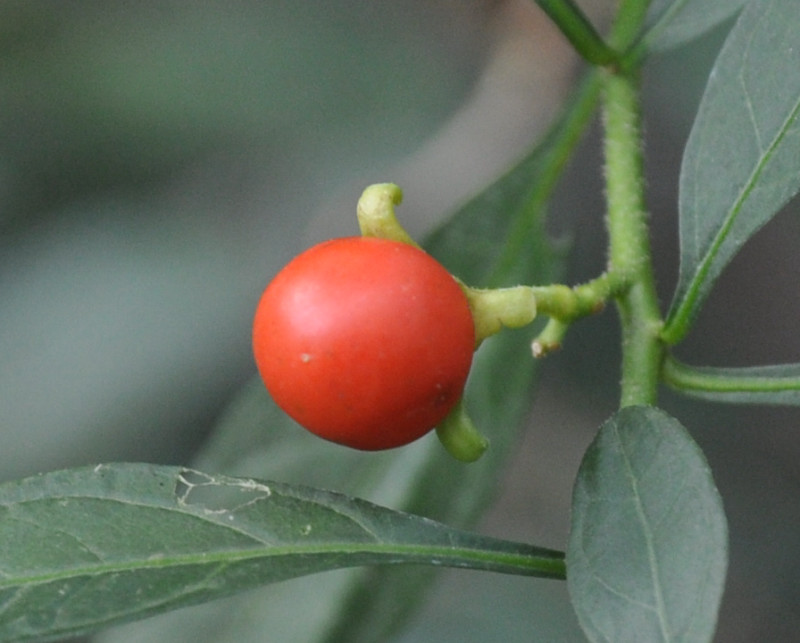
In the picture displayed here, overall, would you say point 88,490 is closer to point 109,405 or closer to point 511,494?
point 109,405

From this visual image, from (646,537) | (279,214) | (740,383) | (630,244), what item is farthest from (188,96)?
(646,537)

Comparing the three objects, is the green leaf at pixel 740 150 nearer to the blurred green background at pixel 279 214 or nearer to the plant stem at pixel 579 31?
the plant stem at pixel 579 31

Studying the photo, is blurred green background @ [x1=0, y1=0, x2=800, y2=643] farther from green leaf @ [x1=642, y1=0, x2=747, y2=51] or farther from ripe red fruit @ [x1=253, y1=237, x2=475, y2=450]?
ripe red fruit @ [x1=253, y1=237, x2=475, y2=450]

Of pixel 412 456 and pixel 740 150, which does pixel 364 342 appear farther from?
pixel 412 456

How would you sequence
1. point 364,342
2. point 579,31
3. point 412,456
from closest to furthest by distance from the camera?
point 364,342 → point 579,31 → point 412,456

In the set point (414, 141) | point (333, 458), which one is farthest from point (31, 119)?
point (333, 458)

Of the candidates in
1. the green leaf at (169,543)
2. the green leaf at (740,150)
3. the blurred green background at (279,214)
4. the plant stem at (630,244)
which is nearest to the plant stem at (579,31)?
the plant stem at (630,244)

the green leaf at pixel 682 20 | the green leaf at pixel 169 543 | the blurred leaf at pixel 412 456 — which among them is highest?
the green leaf at pixel 682 20
